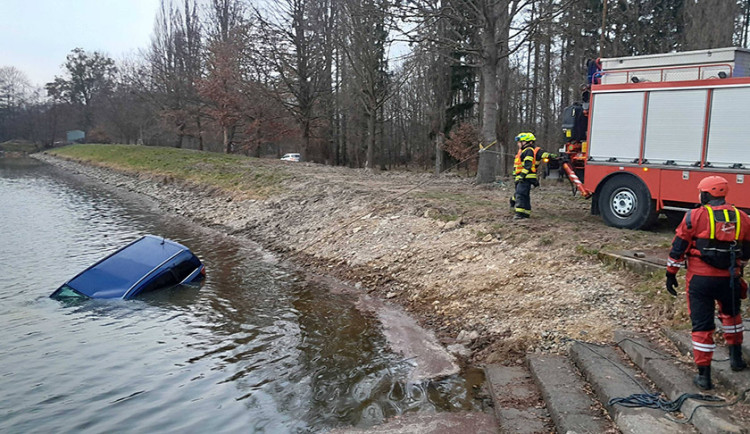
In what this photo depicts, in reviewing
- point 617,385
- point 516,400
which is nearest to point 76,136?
point 516,400

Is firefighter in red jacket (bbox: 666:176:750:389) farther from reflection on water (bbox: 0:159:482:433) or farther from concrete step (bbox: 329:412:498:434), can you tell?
reflection on water (bbox: 0:159:482:433)

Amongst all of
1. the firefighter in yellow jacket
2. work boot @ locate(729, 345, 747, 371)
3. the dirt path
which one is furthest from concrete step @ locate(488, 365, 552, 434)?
the firefighter in yellow jacket

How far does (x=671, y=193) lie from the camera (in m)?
9.98

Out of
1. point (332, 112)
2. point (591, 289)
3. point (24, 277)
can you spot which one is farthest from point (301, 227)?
point (332, 112)

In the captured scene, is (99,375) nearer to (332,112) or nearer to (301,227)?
(301,227)

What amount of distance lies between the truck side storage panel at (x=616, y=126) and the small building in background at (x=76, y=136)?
254 feet

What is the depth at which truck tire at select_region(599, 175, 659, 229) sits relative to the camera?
33.7ft

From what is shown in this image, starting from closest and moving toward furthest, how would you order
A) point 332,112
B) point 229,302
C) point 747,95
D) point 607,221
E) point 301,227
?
point 747,95 → point 229,302 → point 607,221 → point 301,227 → point 332,112

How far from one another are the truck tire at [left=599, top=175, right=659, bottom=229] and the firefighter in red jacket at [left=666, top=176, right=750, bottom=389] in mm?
5457

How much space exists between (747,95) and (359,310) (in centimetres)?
748

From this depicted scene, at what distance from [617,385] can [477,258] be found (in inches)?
185

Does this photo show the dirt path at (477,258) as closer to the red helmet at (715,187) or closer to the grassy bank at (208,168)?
the red helmet at (715,187)

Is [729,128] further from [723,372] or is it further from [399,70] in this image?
[399,70]

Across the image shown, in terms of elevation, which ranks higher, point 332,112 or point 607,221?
point 332,112
